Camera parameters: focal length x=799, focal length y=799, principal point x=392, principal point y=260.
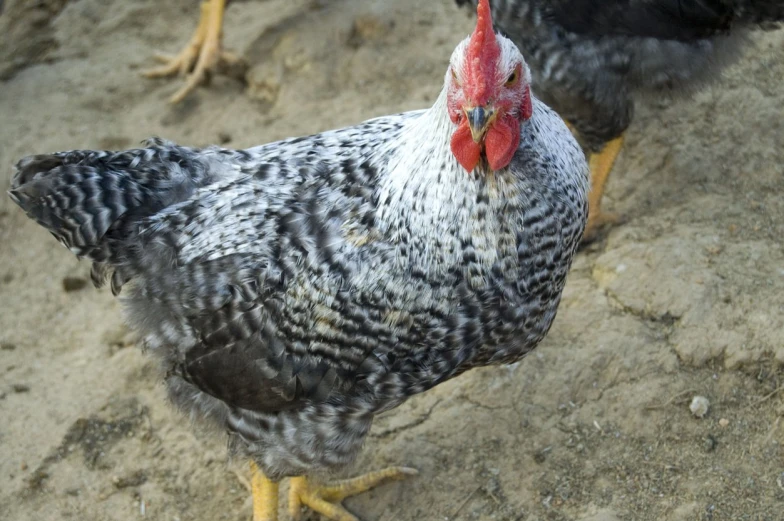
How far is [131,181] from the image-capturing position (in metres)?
3.59

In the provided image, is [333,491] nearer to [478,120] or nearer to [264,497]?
[264,497]

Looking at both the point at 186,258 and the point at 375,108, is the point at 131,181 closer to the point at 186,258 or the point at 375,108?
the point at 186,258

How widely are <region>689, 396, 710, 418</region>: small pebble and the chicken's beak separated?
2119 mm

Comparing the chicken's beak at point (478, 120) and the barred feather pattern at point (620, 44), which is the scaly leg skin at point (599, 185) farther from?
the chicken's beak at point (478, 120)

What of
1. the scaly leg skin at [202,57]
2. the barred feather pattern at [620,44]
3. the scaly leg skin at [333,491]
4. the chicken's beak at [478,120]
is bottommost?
the scaly leg skin at [333,491]

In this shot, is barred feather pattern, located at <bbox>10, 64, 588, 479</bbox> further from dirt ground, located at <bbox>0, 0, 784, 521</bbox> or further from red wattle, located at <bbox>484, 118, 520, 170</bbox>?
dirt ground, located at <bbox>0, 0, 784, 521</bbox>

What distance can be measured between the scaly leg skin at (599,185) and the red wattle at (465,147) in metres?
2.27

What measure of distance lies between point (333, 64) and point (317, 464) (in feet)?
12.5

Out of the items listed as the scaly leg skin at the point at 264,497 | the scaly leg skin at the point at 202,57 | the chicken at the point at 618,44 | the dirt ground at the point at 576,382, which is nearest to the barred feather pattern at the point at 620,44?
the chicken at the point at 618,44

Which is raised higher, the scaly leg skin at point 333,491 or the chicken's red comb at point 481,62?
the chicken's red comb at point 481,62

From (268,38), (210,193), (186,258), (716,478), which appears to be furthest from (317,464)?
(268,38)

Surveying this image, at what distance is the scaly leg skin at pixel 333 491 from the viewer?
419 centimetres

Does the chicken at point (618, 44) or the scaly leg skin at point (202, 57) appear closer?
the chicken at point (618, 44)

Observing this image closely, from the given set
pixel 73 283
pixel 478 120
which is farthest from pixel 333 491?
pixel 73 283
